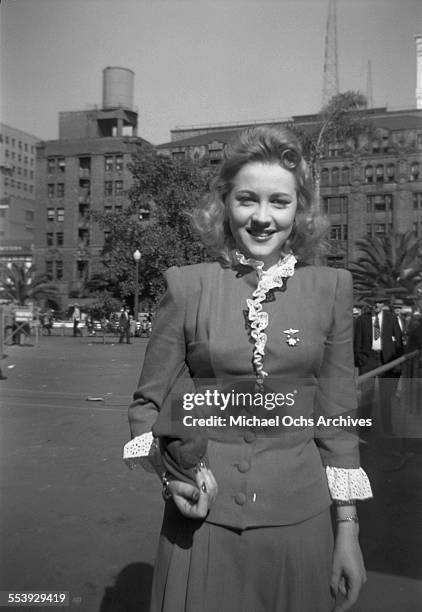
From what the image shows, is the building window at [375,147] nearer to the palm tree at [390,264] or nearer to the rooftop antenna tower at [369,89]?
the rooftop antenna tower at [369,89]

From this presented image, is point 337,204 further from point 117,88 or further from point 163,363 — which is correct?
point 163,363

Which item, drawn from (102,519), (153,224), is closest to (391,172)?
(153,224)

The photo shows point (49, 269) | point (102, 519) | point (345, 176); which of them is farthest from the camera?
point (102, 519)

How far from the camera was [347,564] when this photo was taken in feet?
4.37

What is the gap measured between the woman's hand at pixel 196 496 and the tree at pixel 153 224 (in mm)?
1001

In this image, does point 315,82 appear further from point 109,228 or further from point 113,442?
point 113,442

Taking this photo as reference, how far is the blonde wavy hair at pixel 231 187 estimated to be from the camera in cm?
138

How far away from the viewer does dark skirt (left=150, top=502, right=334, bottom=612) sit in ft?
4.29

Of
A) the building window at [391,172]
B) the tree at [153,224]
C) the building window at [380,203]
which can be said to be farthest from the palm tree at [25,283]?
the building window at [391,172]

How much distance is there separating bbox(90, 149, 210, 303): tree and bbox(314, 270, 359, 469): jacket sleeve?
831 millimetres

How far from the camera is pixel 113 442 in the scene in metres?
5.27

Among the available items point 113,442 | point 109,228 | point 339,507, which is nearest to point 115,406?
point 113,442

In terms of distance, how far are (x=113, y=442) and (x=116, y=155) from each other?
304 cm

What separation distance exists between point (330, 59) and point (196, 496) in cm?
183
